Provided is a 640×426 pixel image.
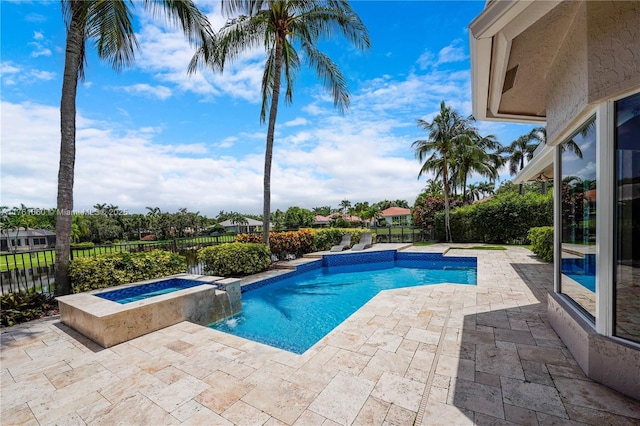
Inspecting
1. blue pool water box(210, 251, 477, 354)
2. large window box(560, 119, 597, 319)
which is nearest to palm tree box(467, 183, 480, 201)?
blue pool water box(210, 251, 477, 354)

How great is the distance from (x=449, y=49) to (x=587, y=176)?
6.66m

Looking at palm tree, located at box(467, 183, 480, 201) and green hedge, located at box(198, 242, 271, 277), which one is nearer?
green hedge, located at box(198, 242, 271, 277)

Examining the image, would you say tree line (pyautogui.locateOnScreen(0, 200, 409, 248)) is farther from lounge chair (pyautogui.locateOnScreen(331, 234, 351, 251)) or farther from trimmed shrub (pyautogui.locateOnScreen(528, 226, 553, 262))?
trimmed shrub (pyautogui.locateOnScreen(528, 226, 553, 262))

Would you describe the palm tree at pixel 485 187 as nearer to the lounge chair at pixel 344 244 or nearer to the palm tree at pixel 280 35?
the lounge chair at pixel 344 244

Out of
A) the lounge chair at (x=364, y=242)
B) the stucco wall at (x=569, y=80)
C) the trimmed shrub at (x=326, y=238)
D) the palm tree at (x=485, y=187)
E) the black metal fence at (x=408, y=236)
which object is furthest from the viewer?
the palm tree at (x=485, y=187)

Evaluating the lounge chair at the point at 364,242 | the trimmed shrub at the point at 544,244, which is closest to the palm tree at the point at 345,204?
the lounge chair at the point at 364,242

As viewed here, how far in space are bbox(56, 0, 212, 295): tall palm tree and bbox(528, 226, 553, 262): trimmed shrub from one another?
12.4 metres

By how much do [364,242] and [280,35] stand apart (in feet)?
32.7

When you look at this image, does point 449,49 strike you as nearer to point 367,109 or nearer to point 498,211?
point 367,109

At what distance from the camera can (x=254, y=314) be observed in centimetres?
604

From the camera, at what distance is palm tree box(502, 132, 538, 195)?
29.7 meters

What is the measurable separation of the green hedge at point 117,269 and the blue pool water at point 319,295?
87.7 inches

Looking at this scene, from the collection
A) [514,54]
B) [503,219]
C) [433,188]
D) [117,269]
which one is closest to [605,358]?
[514,54]

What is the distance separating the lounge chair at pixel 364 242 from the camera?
1370cm
